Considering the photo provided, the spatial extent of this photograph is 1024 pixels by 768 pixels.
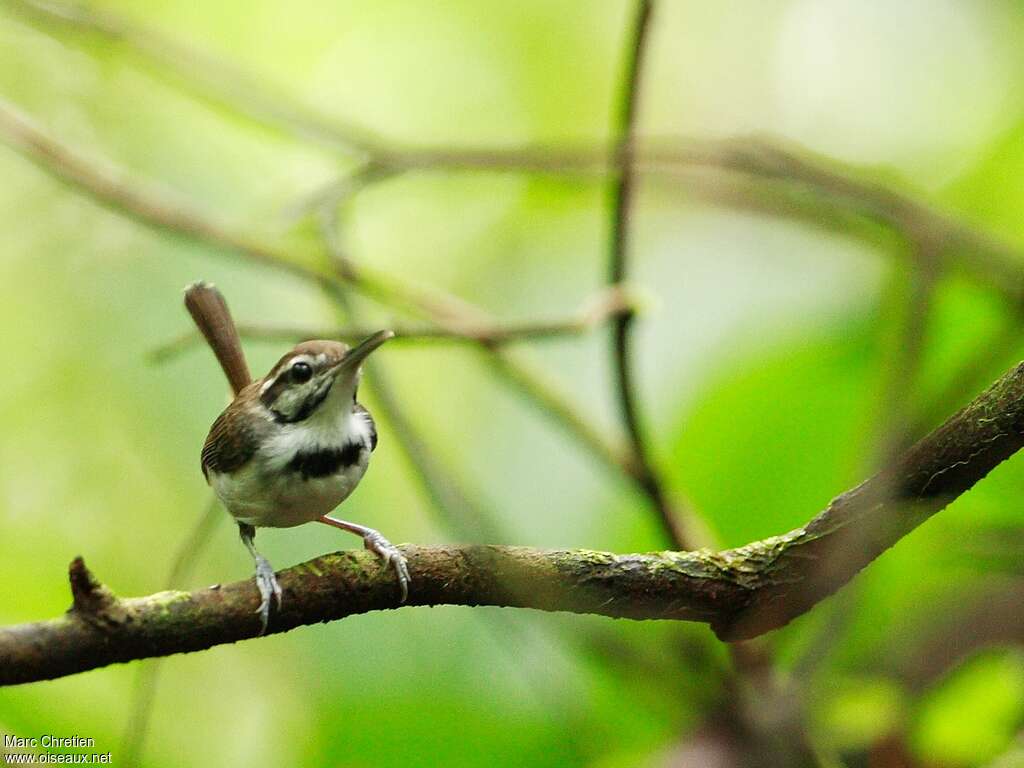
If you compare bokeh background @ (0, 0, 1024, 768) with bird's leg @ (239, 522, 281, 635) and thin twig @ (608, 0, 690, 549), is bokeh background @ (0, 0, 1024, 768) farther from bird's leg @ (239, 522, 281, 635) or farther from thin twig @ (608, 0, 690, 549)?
bird's leg @ (239, 522, 281, 635)

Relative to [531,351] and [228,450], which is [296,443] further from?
[531,351]

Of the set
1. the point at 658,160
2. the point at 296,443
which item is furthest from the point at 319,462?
the point at 658,160

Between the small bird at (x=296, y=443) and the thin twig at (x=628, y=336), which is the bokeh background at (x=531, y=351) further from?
the small bird at (x=296, y=443)

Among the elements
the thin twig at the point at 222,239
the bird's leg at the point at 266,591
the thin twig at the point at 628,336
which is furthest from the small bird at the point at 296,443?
the thin twig at the point at 222,239

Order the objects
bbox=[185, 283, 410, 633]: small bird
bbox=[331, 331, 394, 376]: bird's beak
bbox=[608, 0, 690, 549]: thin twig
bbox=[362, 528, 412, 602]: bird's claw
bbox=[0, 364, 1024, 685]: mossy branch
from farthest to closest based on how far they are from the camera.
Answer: bbox=[608, 0, 690, 549]: thin twig, bbox=[185, 283, 410, 633]: small bird, bbox=[331, 331, 394, 376]: bird's beak, bbox=[362, 528, 412, 602]: bird's claw, bbox=[0, 364, 1024, 685]: mossy branch

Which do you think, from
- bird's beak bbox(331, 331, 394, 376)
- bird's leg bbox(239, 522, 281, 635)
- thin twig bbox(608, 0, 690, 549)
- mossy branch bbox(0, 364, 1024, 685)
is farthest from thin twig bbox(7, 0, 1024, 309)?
bird's leg bbox(239, 522, 281, 635)

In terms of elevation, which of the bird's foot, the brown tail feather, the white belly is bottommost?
the bird's foot

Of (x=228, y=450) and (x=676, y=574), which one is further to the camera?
(x=228, y=450)

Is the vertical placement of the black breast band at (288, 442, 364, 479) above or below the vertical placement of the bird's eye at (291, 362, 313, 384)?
below
